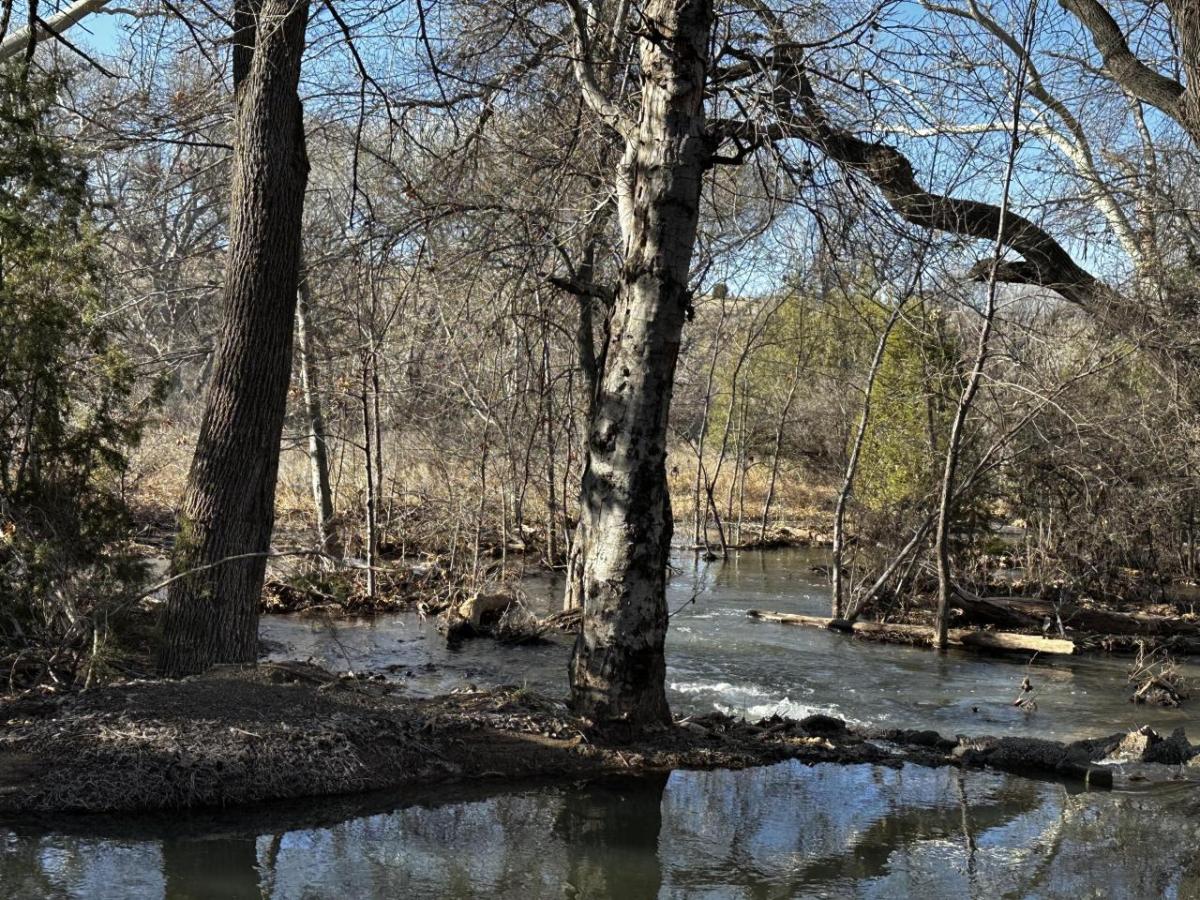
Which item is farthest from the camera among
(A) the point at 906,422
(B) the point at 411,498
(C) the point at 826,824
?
(B) the point at 411,498

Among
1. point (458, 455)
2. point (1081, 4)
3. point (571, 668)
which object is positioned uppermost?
point (1081, 4)

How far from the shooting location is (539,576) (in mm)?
17062

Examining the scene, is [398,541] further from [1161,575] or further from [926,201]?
[1161,575]

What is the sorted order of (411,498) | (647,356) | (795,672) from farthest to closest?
(411,498), (795,672), (647,356)

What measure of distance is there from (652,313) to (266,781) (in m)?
3.53

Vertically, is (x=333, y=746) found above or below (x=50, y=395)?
below

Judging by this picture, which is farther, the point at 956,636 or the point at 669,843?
the point at 956,636

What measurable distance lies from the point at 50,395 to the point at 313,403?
6696mm

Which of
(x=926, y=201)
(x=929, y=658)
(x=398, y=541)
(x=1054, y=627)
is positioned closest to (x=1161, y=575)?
(x=1054, y=627)

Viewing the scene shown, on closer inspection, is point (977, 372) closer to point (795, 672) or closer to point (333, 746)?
point (795, 672)

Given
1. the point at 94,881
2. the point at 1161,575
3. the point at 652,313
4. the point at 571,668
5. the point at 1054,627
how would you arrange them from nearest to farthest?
the point at 94,881 < the point at 652,313 < the point at 571,668 < the point at 1054,627 < the point at 1161,575

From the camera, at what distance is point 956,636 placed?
13.6m

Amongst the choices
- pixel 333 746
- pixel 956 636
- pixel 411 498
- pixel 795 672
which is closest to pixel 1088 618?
pixel 956 636

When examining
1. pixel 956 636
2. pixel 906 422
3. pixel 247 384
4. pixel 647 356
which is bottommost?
pixel 956 636
